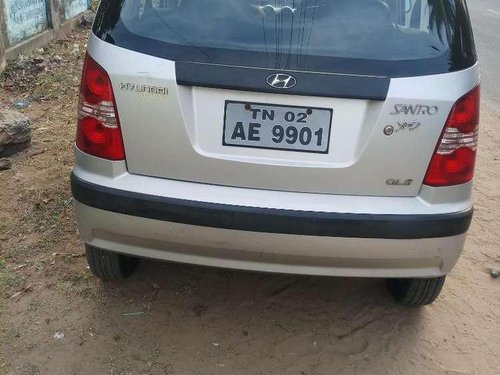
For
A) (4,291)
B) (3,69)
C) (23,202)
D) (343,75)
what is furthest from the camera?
(3,69)

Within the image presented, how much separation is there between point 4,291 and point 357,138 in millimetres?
1976

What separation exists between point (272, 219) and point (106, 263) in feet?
3.38

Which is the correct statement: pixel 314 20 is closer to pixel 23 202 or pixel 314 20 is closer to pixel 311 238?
pixel 311 238

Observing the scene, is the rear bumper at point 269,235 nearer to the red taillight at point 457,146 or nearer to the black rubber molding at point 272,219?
the black rubber molding at point 272,219

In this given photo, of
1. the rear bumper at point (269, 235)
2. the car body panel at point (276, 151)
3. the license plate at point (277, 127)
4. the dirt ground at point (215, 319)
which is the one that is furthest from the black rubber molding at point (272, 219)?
the dirt ground at point (215, 319)

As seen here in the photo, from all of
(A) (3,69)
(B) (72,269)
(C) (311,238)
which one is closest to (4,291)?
(B) (72,269)

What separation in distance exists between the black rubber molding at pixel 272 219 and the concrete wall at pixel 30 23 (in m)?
4.76

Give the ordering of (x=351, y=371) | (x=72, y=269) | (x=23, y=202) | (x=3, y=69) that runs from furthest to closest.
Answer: (x=3, y=69), (x=23, y=202), (x=72, y=269), (x=351, y=371)

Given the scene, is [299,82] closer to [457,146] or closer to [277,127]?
[277,127]

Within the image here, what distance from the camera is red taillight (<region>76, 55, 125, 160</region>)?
231 centimetres

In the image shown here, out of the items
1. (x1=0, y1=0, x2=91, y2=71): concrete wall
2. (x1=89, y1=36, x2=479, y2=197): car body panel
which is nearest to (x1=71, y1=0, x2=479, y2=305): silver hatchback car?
(x1=89, y1=36, x2=479, y2=197): car body panel

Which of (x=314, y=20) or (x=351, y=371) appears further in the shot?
(x=351, y=371)

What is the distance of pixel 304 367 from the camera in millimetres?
2629

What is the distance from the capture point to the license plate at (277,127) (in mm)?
2244
